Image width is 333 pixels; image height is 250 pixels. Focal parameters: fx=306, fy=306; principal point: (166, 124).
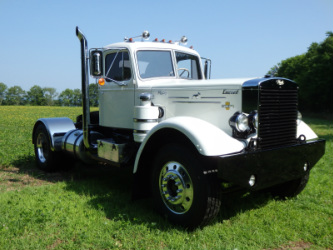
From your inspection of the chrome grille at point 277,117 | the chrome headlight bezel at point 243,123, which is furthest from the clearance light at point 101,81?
the chrome grille at point 277,117

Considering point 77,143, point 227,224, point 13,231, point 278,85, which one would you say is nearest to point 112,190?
point 77,143

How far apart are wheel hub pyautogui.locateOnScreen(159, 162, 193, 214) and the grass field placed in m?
0.27

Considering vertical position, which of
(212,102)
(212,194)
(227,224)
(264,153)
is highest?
(212,102)

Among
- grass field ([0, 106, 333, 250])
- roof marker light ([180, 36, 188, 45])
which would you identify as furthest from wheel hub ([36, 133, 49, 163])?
roof marker light ([180, 36, 188, 45])

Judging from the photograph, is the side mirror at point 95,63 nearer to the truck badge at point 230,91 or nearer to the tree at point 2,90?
the truck badge at point 230,91

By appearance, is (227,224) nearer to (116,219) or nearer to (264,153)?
(264,153)

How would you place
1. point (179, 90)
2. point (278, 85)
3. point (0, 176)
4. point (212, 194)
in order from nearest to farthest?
point (212, 194), point (278, 85), point (179, 90), point (0, 176)

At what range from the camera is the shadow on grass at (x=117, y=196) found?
4.06 meters

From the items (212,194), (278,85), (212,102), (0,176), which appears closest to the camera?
(212,194)

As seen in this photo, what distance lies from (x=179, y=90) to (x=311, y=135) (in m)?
2.05

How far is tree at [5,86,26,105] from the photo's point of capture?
2995 inches

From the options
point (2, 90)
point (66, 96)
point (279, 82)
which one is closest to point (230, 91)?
point (279, 82)

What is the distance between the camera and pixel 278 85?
12.6 ft

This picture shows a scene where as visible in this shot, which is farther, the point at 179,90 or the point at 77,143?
the point at 77,143
